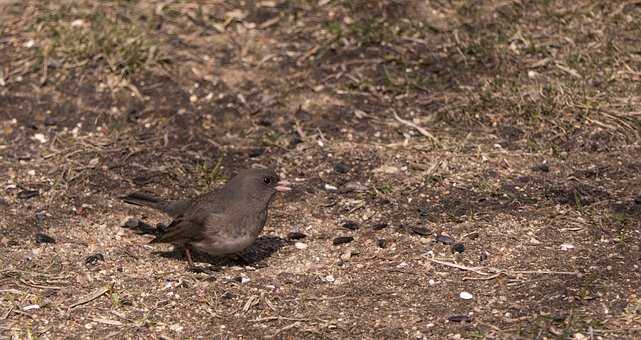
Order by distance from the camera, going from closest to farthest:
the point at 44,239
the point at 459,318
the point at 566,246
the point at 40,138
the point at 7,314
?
the point at 459,318 < the point at 7,314 < the point at 566,246 < the point at 44,239 < the point at 40,138

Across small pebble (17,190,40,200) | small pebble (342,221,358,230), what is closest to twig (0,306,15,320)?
small pebble (17,190,40,200)

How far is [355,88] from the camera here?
965cm

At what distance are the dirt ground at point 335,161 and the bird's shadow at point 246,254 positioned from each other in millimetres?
23

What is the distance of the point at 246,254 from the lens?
7648 millimetres

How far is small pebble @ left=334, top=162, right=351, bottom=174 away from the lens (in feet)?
28.0

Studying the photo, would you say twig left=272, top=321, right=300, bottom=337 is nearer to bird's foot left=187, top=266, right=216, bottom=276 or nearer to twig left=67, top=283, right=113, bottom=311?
bird's foot left=187, top=266, right=216, bottom=276

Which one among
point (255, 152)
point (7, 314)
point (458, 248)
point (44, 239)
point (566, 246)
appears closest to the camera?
point (7, 314)

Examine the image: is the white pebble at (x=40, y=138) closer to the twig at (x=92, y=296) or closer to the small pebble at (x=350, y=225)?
the twig at (x=92, y=296)

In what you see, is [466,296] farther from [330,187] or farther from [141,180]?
[141,180]

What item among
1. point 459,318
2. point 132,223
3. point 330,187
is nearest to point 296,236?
point 330,187

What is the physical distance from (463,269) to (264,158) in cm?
242

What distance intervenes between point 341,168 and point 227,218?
158 centimetres

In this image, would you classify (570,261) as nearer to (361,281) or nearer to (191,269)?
(361,281)

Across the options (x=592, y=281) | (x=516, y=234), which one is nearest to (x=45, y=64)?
(x=516, y=234)
